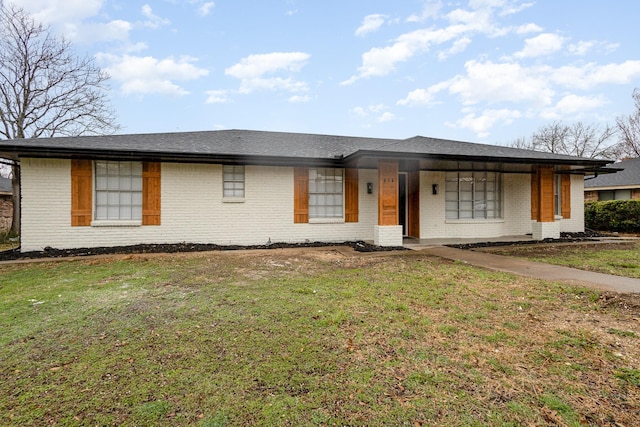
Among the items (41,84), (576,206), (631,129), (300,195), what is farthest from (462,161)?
(631,129)

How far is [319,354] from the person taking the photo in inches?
105

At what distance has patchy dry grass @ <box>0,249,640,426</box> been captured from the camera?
1.95 meters

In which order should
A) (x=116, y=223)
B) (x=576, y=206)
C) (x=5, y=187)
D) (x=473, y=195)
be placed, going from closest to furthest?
(x=116, y=223) → (x=473, y=195) → (x=576, y=206) → (x=5, y=187)

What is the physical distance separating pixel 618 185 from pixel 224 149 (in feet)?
69.5

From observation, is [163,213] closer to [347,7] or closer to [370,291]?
[370,291]

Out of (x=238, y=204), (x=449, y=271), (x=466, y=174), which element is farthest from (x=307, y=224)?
(x=466, y=174)

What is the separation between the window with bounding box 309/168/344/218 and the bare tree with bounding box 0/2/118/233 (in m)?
13.7

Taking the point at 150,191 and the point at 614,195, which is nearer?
the point at 150,191

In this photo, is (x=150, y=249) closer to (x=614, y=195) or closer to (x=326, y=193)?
(x=326, y=193)

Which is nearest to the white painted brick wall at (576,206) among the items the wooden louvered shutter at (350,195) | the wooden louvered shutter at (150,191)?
the wooden louvered shutter at (350,195)

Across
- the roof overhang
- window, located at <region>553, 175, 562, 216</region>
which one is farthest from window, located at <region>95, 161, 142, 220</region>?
window, located at <region>553, 175, 562, 216</region>

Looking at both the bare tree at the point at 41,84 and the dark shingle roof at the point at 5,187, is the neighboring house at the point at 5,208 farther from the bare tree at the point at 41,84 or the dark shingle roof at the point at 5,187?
the bare tree at the point at 41,84

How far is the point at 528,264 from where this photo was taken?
660 centimetres

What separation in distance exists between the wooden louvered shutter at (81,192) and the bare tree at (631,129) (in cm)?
3934
